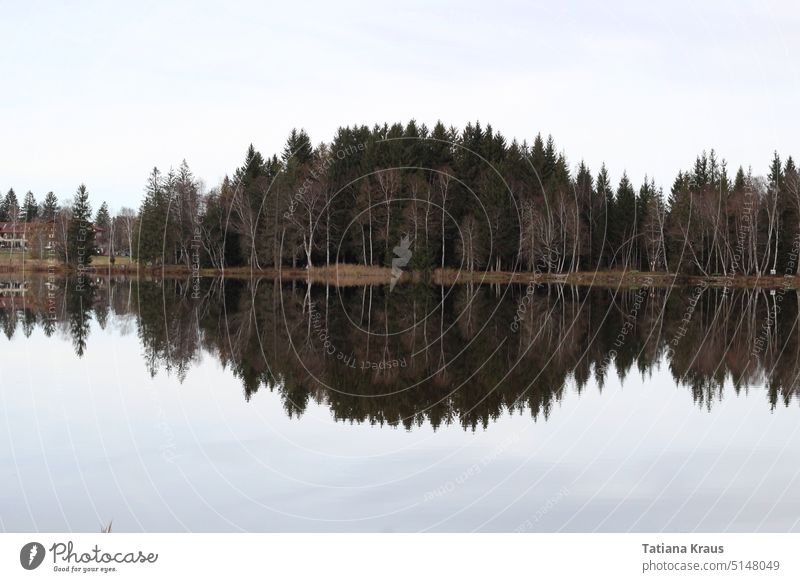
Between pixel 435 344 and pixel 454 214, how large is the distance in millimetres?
40797

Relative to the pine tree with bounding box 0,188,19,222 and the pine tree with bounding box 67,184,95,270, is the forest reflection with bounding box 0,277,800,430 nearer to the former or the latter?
the pine tree with bounding box 67,184,95,270

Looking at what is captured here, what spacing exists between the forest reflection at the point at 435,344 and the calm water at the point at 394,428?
10 centimetres

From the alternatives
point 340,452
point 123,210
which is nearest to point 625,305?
point 340,452

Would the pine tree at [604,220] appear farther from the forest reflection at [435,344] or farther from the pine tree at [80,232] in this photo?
the pine tree at [80,232]

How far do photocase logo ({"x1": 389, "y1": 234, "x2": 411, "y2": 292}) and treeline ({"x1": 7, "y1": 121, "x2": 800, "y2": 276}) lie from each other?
0.41 meters

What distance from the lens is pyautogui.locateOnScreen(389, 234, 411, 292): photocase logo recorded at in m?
62.3

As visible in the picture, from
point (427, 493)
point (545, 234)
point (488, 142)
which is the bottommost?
point (427, 493)

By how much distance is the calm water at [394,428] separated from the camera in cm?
984

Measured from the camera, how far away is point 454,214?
64.0m

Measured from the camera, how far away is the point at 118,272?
74.2m

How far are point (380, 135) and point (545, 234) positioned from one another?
15015mm

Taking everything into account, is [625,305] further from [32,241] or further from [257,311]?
[32,241]
